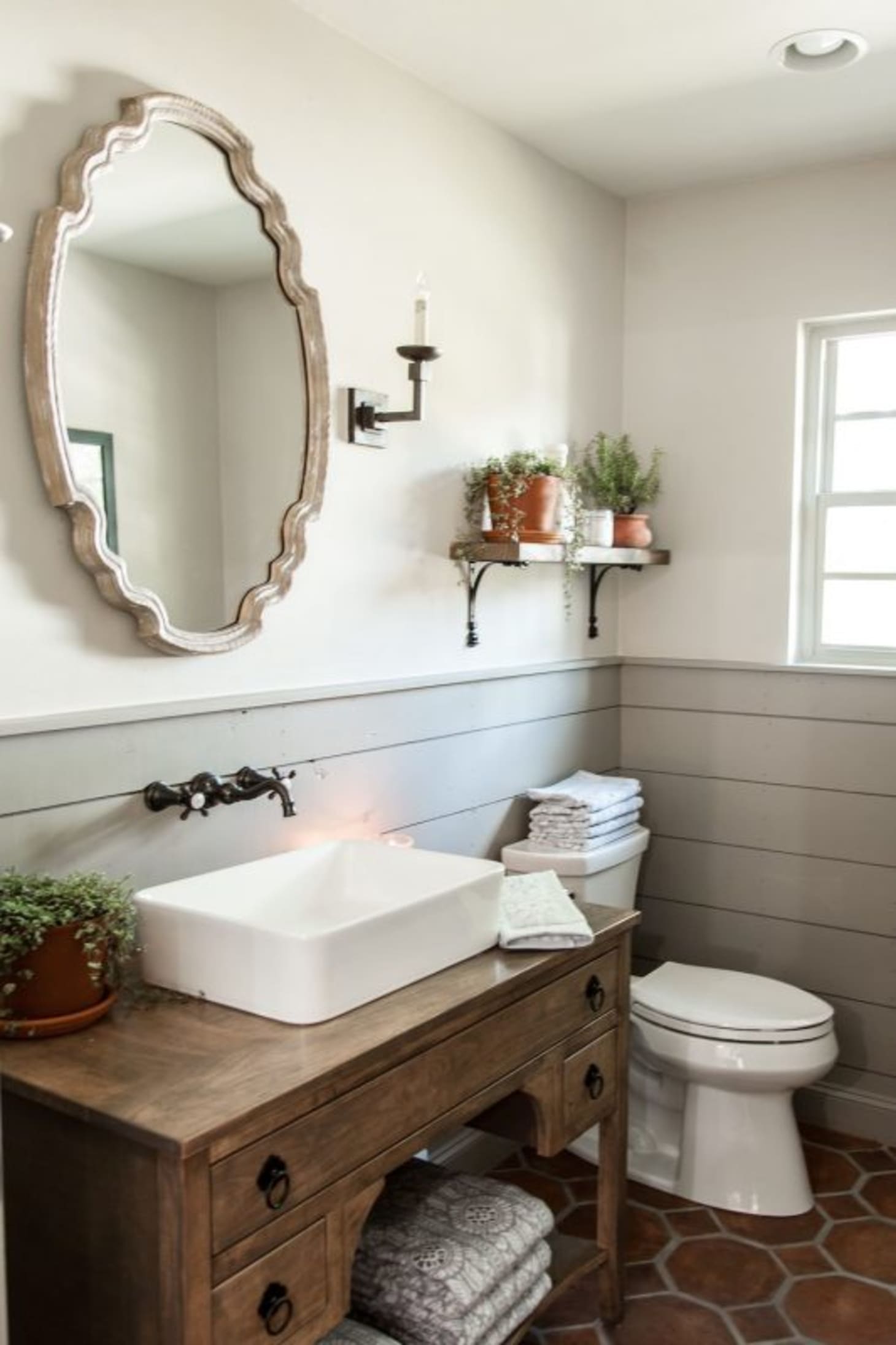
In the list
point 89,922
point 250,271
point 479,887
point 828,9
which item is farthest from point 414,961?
point 828,9

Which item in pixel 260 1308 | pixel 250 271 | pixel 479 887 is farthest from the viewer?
pixel 250 271

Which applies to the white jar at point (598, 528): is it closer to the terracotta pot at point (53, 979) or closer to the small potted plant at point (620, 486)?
the small potted plant at point (620, 486)

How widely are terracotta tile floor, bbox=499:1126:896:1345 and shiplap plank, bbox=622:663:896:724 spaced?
1.13 meters

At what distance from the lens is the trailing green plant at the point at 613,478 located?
3.12 metres

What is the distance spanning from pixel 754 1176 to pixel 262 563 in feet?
5.83

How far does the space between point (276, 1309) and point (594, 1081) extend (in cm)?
86

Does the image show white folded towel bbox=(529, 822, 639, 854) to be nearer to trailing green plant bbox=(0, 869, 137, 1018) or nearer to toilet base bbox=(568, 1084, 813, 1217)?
toilet base bbox=(568, 1084, 813, 1217)

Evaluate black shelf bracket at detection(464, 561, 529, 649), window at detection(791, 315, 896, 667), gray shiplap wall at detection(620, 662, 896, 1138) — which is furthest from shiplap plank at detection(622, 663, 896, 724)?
black shelf bracket at detection(464, 561, 529, 649)

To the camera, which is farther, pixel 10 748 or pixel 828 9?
pixel 828 9

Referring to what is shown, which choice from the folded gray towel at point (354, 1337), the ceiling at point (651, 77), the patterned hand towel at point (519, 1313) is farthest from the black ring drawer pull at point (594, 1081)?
the ceiling at point (651, 77)

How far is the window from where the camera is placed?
3.00 meters

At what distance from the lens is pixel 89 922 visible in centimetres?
153

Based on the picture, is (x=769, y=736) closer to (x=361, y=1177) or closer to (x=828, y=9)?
(x=828, y=9)

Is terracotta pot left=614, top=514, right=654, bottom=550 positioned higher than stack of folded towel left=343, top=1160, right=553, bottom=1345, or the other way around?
terracotta pot left=614, top=514, right=654, bottom=550
